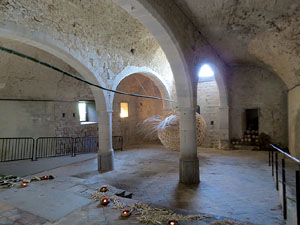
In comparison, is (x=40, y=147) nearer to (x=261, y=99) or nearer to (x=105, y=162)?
(x=105, y=162)

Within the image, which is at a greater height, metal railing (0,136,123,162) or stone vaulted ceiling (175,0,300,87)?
stone vaulted ceiling (175,0,300,87)

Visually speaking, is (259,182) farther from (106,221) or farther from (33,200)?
(33,200)

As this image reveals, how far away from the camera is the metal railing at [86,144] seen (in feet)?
29.2

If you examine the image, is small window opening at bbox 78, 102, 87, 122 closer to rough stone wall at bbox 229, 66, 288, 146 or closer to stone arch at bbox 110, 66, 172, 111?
stone arch at bbox 110, 66, 172, 111

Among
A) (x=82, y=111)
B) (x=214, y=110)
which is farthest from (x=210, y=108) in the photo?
(x=82, y=111)

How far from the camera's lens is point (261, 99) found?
8.13 metres

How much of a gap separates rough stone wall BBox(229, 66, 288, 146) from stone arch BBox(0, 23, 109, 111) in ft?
19.5

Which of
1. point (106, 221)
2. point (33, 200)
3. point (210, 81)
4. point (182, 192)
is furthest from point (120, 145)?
point (106, 221)

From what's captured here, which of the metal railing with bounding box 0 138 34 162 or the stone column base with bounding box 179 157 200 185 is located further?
the metal railing with bounding box 0 138 34 162

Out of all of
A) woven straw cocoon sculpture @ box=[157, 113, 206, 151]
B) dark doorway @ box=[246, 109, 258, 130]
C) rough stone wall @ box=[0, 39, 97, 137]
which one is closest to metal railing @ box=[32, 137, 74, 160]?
rough stone wall @ box=[0, 39, 97, 137]

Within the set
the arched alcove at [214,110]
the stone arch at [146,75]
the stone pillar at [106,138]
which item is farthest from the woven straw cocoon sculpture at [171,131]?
the arched alcove at [214,110]

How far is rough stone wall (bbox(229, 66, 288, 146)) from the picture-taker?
773cm

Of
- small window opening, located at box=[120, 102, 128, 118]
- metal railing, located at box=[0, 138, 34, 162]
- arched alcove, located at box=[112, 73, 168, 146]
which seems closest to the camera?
metal railing, located at box=[0, 138, 34, 162]

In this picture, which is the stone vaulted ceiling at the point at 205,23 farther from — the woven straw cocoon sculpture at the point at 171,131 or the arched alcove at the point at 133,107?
the arched alcove at the point at 133,107
